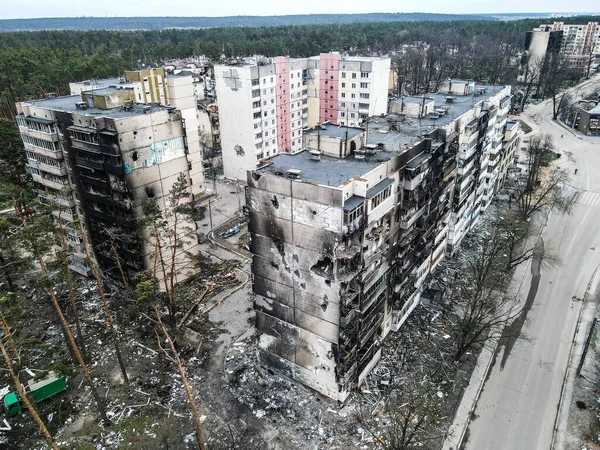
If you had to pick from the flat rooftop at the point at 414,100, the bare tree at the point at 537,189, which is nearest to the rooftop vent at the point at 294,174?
the flat rooftop at the point at 414,100

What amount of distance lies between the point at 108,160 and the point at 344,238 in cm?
2335

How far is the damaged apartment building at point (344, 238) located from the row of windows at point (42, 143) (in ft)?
78.4

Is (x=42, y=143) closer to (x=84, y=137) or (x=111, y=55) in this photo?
(x=84, y=137)

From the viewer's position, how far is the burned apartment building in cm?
3644

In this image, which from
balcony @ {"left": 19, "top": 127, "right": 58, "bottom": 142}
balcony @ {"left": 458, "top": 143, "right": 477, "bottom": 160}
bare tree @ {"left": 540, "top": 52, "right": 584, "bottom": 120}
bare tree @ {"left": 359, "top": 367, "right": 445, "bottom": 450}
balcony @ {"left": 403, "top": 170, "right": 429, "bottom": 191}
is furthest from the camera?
bare tree @ {"left": 540, "top": 52, "right": 584, "bottom": 120}

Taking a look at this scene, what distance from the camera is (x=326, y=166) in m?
29.6

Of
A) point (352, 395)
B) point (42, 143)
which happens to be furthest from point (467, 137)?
point (42, 143)

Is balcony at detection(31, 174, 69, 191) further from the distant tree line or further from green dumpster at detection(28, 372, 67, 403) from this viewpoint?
the distant tree line

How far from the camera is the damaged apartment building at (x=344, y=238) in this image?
26.1 m

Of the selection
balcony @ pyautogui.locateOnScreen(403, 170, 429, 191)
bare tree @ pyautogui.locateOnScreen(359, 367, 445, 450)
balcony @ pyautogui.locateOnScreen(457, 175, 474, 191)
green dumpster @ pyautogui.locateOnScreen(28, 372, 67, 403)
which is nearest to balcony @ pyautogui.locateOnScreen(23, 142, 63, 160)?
green dumpster @ pyautogui.locateOnScreen(28, 372, 67, 403)

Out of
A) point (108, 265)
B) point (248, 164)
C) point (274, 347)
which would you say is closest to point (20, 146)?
point (108, 265)

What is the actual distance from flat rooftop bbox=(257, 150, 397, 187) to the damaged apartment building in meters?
0.07

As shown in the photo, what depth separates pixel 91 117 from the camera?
35.8 m

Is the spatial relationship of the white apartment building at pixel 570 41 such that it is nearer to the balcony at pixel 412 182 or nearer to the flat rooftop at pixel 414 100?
the flat rooftop at pixel 414 100
